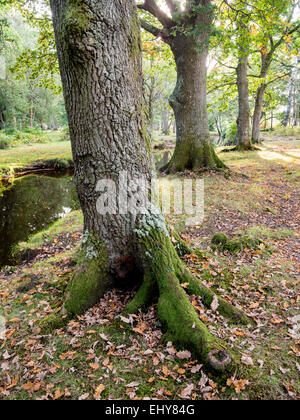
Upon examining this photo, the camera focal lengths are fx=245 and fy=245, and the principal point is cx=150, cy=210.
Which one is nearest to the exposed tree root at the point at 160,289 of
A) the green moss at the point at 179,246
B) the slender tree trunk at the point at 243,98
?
the green moss at the point at 179,246

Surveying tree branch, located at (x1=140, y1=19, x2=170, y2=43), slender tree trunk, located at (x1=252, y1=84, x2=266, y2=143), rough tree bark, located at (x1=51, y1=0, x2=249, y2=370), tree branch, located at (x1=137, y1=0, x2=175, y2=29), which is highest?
tree branch, located at (x1=137, y1=0, x2=175, y2=29)

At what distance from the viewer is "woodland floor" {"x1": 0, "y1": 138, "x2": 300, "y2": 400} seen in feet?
8.09

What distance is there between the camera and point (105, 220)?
3.52 meters

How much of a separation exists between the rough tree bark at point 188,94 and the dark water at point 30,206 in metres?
4.95

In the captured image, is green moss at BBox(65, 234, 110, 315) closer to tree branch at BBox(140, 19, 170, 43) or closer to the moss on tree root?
the moss on tree root

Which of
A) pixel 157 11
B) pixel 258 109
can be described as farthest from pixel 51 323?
pixel 258 109

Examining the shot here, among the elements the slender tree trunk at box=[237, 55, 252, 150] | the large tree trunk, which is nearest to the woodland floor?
the large tree trunk

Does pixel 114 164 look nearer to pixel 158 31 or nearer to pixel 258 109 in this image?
pixel 158 31

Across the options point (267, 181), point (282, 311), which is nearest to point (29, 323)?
point (282, 311)

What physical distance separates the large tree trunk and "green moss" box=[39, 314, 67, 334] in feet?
24.7

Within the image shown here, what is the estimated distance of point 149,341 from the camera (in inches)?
116

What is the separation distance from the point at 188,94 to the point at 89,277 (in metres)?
8.20

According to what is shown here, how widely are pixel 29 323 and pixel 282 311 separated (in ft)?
11.5

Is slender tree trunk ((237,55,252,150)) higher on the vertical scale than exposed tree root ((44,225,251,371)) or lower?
higher
